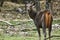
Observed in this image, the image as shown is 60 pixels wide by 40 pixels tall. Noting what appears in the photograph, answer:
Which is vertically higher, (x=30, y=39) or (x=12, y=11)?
(x=30, y=39)

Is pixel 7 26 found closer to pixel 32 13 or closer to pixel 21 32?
pixel 21 32

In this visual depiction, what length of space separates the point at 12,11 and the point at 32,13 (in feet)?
46.3

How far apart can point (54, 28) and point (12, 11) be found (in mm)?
10234

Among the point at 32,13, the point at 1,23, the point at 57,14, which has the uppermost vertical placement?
the point at 32,13

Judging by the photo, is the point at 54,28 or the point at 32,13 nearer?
the point at 32,13

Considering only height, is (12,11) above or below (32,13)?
below

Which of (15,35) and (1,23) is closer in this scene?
(15,35)

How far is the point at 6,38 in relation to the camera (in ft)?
41.5

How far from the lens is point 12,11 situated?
25594mm

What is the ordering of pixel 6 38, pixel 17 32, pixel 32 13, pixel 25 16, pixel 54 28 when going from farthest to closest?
pixel 25 16
pixel 54 28
pixel 17 32
pixel 6 38
pixel 32 13

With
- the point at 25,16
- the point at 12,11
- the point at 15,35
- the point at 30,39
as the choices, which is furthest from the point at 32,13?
the point at 12,11

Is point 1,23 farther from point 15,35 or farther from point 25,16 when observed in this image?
point 25,16

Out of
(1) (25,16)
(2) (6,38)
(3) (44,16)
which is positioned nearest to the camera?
(3) (44,16)

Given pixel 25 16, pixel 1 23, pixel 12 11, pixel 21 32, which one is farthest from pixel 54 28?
pixel 12 11
